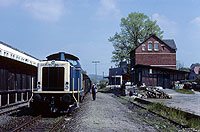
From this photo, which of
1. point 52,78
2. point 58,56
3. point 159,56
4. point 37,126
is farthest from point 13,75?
point 159,56

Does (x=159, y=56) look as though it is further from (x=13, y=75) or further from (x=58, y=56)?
(x=58, y=56)

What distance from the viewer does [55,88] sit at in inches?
513

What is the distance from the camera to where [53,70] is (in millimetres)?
13234

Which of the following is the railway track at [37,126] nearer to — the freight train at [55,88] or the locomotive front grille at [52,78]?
the freight train at [55,88]

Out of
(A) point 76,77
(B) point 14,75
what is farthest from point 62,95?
(B) point 14,75

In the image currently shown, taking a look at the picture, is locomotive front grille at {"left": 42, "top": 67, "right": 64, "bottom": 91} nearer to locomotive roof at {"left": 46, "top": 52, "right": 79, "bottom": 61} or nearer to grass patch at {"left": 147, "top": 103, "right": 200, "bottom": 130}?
locomotive roof at {"left": 46, "top": 52, "right": 79, "bottom": 61}

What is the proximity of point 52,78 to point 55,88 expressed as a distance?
58 cm

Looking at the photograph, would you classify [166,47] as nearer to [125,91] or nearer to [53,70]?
[125,91]

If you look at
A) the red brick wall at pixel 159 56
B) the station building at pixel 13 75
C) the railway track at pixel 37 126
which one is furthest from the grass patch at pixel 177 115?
the red brick wall at pixel 159 56

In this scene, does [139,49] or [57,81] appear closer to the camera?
[57,81]

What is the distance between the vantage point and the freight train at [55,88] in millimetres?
12500

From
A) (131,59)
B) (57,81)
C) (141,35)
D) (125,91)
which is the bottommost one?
(125,91)

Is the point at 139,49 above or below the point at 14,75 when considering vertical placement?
above

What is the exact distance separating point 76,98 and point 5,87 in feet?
20.4
